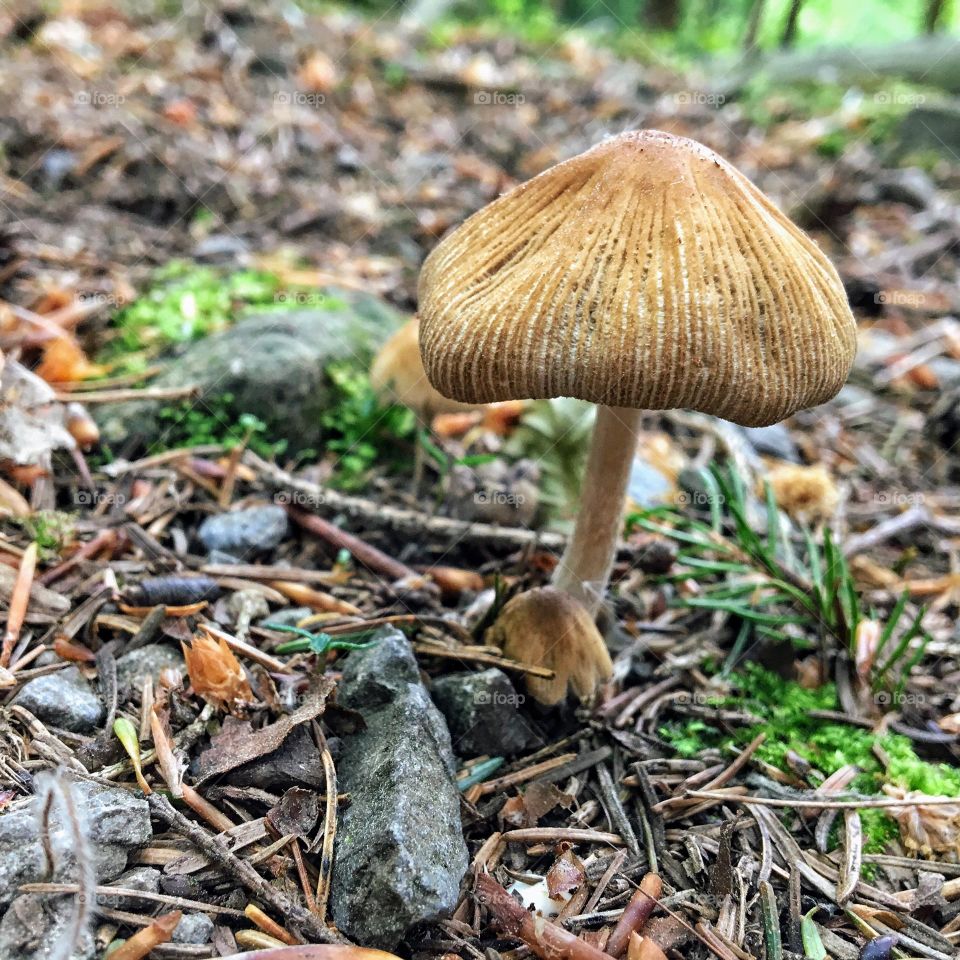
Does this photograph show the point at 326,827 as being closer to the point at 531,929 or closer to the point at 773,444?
the point at 531,929

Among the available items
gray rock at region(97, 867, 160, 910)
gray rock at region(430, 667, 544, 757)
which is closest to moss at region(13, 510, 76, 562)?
gray rock at region(97, 867, 160, 910)

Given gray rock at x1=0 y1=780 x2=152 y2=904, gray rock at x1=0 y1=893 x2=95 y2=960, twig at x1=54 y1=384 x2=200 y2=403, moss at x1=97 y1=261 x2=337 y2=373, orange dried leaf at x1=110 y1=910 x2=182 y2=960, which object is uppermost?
moss at x1=97 y1=261 x2=337 y2=373

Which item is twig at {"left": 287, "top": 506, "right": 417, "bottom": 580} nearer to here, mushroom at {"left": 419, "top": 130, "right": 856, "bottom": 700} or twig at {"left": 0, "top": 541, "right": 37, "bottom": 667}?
twig at {"left": 0, "top": 541, "right": 37, "bottom": 667}

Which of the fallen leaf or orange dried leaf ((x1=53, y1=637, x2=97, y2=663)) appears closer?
the fallen leaf

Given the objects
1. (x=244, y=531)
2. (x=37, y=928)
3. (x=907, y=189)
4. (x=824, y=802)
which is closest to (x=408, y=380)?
(x=244, y=531)

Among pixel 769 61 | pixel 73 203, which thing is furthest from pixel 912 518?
pixel 769 61

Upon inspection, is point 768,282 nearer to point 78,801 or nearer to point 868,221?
point 78,801
